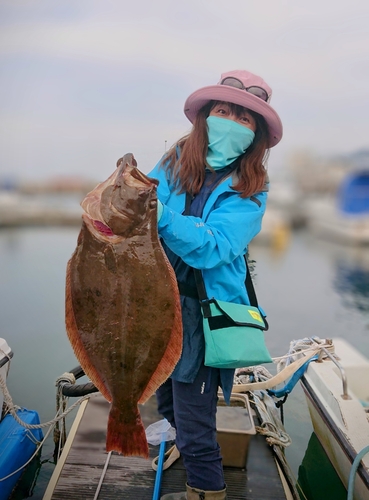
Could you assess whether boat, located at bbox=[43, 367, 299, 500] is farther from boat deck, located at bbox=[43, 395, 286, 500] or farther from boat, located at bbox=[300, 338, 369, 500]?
boat, located at bbox=[300, 338, 369, 500]

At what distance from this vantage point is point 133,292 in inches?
77.9

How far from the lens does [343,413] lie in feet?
11.8

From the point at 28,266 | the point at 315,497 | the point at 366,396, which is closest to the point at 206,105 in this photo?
the point at 366,396

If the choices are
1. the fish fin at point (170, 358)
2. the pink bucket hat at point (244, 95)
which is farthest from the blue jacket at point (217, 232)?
the pink bucket hat at point (244, 95)

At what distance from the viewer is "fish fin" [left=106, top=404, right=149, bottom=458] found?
2.11m

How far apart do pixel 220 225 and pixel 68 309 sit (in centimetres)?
84

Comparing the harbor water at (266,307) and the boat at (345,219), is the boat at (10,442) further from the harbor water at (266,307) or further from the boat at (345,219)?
the boat at (345,219)

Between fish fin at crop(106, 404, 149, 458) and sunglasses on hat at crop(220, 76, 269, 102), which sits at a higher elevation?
sunglasses on hat at crop(220, 76, 269, 102)

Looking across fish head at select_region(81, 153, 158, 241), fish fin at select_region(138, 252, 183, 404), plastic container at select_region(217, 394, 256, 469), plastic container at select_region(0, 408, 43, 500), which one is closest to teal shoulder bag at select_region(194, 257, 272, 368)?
fish fin at select_region(138, 252, 183, 404)

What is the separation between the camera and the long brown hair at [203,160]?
227 centimetres

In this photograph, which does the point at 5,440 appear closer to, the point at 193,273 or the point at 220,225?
the point at 193,273

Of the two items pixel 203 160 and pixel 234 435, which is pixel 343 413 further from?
pixel 203 160

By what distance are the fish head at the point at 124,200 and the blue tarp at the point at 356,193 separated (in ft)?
16.9

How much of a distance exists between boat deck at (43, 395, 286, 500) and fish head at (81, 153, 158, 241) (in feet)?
7.45
